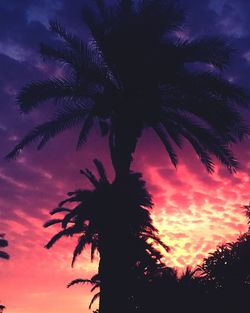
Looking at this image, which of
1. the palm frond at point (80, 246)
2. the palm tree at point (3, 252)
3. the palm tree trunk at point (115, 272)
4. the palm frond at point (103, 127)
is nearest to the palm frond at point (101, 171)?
the palm frond at point (80, 246)

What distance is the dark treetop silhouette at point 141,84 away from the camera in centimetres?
1967

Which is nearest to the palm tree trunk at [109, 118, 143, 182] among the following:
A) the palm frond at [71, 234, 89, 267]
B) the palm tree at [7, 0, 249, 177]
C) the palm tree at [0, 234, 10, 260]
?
the palm tree at [7, 0, 249, 177]

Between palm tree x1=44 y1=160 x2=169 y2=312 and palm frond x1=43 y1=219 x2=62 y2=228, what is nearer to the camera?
palm tree x1=44 y1=160 x2=169 y2=312

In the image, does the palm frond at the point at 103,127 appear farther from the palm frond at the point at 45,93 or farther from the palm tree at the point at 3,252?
the palm tree at the point at 3,252

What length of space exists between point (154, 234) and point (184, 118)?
1681 centimetres

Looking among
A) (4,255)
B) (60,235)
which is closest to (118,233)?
(60,235)

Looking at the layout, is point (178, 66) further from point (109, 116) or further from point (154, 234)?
point (154, 234)

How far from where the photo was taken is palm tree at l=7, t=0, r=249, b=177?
19.7m

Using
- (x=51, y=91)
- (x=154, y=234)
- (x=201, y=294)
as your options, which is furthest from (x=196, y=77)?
(x=154, y=234)

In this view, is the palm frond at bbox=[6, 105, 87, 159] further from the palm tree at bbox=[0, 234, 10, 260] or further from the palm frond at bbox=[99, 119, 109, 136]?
the palm tree at bbox=[0, 234, 10, 260]

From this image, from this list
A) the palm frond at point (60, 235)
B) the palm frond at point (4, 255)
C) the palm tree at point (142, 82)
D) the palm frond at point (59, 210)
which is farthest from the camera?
the palm frond at point (4, 255)

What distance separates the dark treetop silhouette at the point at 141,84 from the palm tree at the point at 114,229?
247 mm

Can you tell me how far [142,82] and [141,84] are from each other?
8cm

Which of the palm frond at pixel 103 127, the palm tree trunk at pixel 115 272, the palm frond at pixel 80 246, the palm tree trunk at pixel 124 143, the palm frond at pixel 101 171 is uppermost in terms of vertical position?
the palm frond at pixel 101 171
